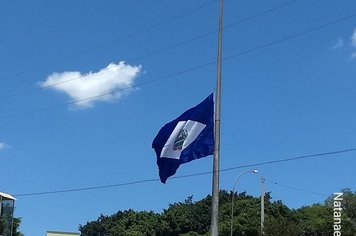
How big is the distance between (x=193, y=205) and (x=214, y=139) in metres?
95.5

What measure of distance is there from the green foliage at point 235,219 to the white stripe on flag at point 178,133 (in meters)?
39.6

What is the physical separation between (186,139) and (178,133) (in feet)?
1.48

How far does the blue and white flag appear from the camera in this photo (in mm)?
19781

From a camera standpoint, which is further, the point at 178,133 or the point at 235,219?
the point at 235,219

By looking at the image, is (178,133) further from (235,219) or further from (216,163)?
(235,219)

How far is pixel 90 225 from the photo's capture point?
142 m

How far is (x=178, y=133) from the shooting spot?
2048cm

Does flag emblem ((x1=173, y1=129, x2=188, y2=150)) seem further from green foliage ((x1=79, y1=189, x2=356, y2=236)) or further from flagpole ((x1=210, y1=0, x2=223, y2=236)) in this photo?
green foliage ((x1=79, y1=189, x2=356, y2=236))

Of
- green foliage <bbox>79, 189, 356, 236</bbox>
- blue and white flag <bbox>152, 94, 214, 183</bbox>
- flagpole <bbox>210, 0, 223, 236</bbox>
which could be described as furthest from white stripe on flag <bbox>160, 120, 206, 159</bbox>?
green foliage <bbox>79, 189, 356, 236</bbox>

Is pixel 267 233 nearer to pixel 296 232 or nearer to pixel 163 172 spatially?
pixel 296 232

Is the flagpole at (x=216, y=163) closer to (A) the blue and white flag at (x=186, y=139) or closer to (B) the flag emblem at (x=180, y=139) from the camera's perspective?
(A) the blue and white flag at (x=186, y=139)

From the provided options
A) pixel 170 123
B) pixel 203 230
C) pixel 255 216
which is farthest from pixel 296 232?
pixel 203 230

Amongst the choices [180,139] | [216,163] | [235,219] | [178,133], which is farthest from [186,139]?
[235,219]

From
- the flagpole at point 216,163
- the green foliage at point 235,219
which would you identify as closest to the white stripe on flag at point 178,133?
the flagpole at point 216,163
